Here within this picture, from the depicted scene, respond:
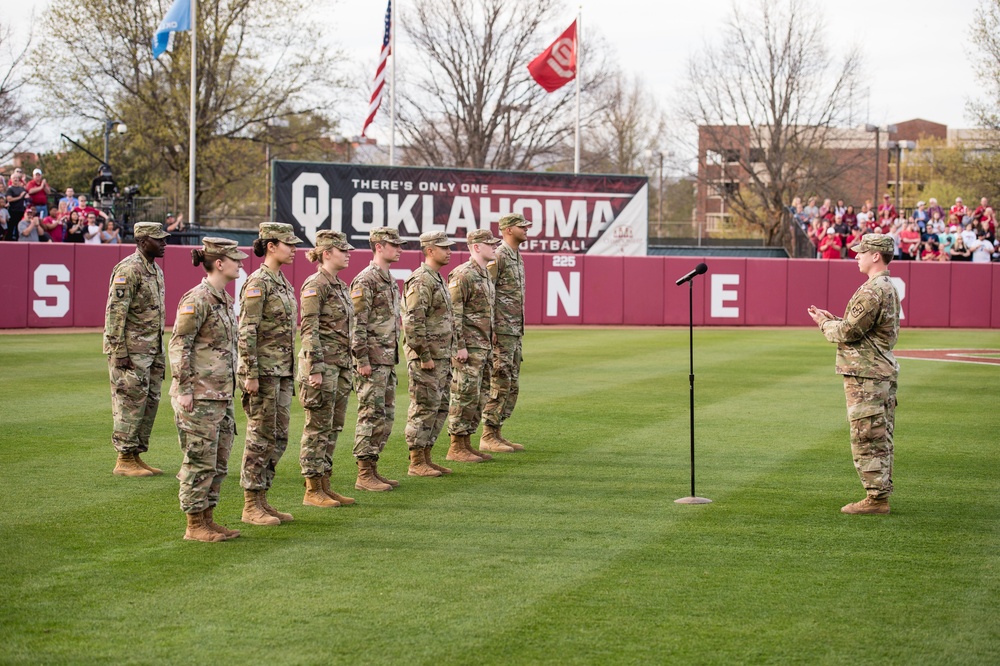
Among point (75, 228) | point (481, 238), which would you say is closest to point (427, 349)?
point (481, 238)

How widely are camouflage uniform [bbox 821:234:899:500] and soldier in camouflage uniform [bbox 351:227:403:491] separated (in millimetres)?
3747

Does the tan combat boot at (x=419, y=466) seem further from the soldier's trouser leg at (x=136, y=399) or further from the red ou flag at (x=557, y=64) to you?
the red ou flag at (x=557, y=64)

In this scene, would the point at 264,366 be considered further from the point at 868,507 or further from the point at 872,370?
the point at 868,507

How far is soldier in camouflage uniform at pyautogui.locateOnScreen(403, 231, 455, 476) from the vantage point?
10.4m

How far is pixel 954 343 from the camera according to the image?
2653cm

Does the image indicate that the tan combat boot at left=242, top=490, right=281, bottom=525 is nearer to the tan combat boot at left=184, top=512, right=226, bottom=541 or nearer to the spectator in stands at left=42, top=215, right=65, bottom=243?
the tan combat boot at left=184, top=512, right=226, bottom=541

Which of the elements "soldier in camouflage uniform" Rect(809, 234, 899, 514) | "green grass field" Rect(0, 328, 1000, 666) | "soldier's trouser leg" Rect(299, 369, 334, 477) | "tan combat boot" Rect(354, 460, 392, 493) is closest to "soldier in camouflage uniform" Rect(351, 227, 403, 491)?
"tan combat boot" Rect(354, 460, 392, 493)

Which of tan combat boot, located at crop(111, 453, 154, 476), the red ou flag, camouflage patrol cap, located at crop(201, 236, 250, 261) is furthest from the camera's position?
the red ou flag

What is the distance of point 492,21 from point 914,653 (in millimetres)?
49638

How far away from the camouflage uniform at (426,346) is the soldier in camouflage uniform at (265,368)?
1979mm

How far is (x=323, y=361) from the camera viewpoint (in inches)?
356

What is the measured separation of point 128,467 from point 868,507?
6.35 m

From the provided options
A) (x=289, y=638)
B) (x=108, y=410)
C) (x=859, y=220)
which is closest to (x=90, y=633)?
(x=289, y=638)

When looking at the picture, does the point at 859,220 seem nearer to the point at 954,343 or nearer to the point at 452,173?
the point at 954,343
